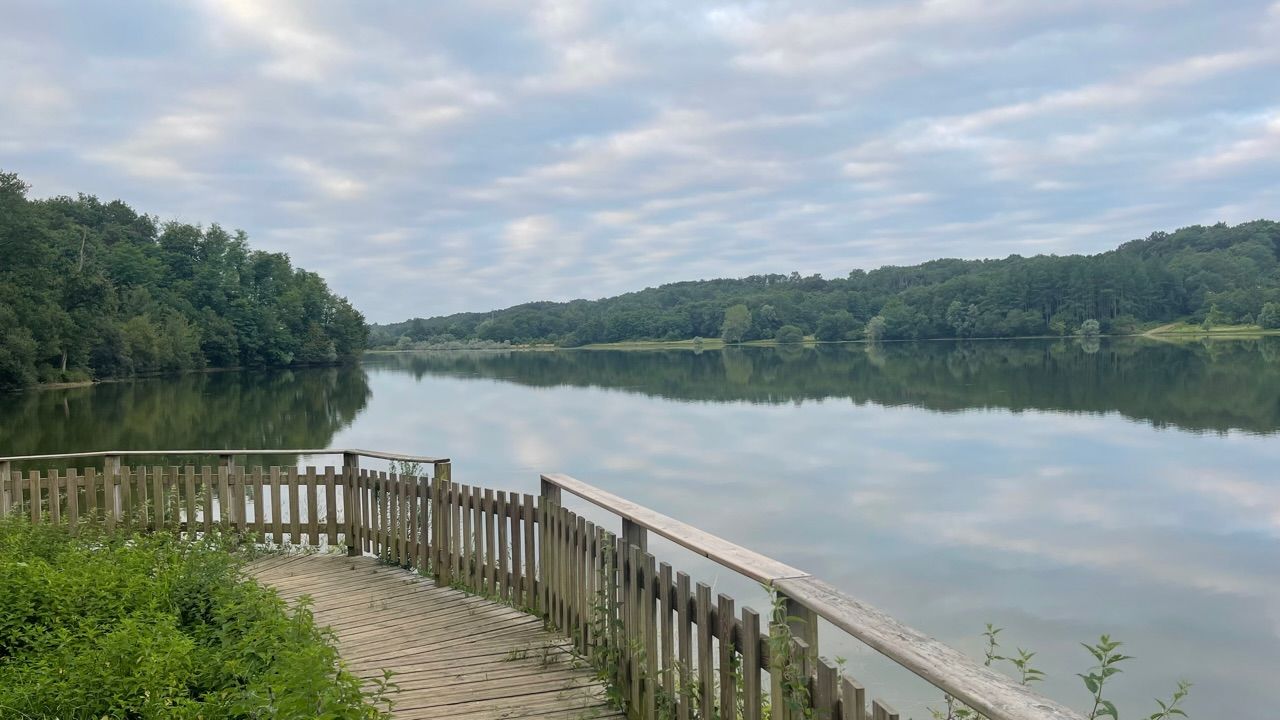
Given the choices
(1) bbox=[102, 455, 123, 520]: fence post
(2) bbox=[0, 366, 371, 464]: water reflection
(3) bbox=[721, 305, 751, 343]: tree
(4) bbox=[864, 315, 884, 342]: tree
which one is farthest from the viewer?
(3) bbox=[721, 305, 751, 343]: tree

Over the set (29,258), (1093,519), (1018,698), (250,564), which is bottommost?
(1093,519)

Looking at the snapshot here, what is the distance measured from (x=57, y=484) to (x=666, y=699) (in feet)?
26.2

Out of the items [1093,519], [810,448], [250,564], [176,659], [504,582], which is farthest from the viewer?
[810,448]

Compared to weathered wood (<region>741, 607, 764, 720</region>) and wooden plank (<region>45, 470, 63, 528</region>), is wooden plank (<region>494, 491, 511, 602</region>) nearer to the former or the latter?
weathered wood (<region>741, 607, 764, 720</region>)

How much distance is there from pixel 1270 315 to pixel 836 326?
57189 millimetres

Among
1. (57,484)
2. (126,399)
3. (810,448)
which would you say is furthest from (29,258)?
(57,484)

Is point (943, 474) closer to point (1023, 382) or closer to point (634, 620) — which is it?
point (634, 620)

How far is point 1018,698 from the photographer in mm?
2150

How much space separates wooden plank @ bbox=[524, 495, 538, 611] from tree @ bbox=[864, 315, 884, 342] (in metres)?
129

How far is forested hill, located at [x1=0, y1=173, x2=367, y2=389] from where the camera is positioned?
5534cm

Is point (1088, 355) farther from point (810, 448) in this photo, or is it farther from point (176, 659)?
point (176, 659)

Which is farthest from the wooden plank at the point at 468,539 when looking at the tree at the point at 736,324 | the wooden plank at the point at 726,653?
the tree at the point at 736,324

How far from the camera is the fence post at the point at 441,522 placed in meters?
7.55

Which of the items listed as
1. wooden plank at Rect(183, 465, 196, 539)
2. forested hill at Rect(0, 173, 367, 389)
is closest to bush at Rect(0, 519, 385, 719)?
wooden plank at Rect(183, 465, 196, 539)
